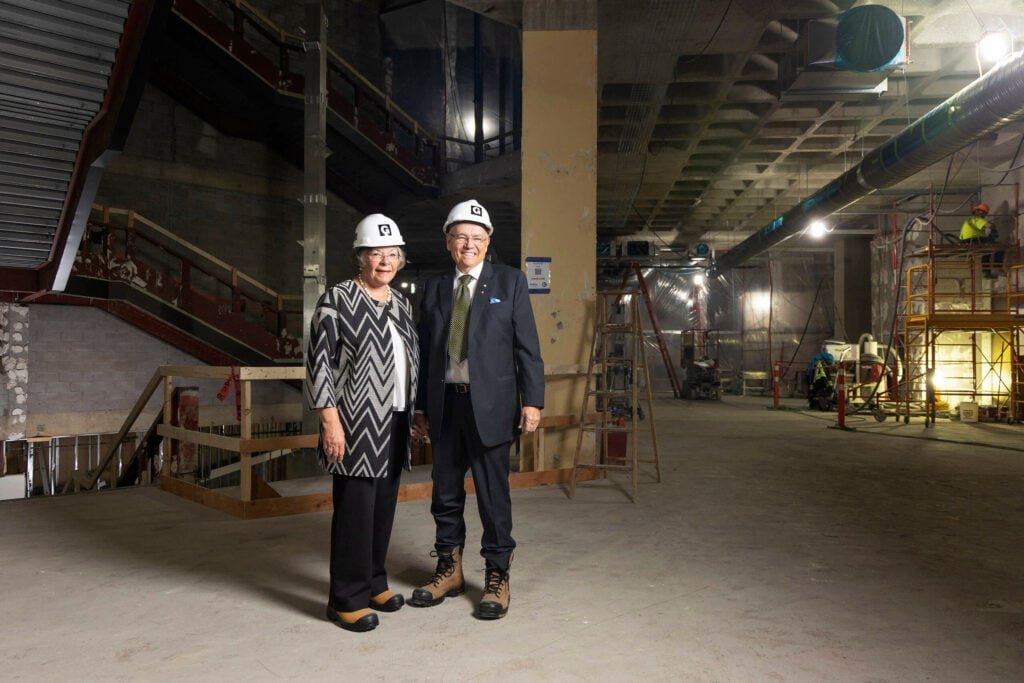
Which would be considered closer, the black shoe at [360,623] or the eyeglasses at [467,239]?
the black shoe at [360,623]

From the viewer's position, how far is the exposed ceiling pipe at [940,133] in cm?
635

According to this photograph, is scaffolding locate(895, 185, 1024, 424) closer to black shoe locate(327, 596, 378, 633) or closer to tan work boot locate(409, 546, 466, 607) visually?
tan work boot locate(409, 546, 466, 607)

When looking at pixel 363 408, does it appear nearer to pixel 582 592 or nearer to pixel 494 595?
pixel 494 595

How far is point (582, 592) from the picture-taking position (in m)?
3.28

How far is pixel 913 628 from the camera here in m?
2.84

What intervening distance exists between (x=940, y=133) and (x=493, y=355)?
7.06m

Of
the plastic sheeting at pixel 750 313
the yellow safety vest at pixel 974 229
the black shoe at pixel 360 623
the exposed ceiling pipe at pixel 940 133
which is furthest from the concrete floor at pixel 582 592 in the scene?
the plastic sheeting at pixel 750 313

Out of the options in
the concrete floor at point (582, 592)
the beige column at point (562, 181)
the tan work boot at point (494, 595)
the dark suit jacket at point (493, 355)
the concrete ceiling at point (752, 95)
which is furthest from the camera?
the concrete ceiling at point (752, 95)

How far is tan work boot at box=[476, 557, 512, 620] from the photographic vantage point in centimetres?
293

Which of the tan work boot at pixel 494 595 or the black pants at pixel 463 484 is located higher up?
the black pants at pixel 463 484

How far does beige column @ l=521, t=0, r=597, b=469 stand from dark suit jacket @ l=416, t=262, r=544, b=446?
299 cm

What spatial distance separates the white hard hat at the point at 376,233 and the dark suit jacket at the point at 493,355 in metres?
0.40

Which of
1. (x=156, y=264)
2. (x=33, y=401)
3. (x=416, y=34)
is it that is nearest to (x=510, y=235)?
(x=416, y=34)

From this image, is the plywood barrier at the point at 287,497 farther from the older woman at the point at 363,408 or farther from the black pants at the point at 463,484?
the older woman at the point at 363,408
